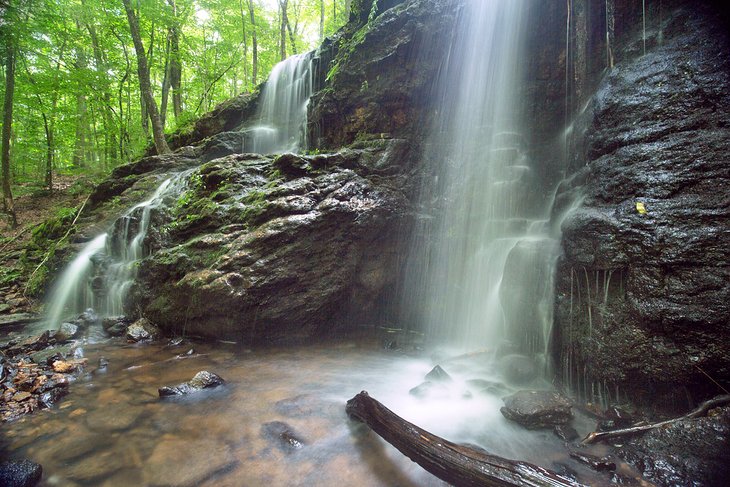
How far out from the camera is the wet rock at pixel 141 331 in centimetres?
618

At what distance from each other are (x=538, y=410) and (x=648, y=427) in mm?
916

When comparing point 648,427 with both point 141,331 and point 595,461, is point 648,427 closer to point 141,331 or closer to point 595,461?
point 595,461

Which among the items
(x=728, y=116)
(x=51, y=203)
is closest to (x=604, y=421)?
(x=728, y=116)

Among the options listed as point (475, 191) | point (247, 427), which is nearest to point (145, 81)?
point (475, 191)

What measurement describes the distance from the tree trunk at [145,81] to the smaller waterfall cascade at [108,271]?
4290 millimetres

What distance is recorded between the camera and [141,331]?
20.6 ft

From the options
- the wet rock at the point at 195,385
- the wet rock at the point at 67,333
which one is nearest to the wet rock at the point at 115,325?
the wet rock at the point at 67,333

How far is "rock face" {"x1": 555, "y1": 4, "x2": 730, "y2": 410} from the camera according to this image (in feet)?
10.7

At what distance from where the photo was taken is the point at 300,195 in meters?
6.71

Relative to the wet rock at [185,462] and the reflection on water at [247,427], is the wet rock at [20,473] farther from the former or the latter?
the wet rock at [185,462]

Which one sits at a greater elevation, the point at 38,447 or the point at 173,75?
the point at 173,75

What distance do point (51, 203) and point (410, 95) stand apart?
15.4 m

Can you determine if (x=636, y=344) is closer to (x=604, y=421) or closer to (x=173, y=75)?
(x=604, y=421)

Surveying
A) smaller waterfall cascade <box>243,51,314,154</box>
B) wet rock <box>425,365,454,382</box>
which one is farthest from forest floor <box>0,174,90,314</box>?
wet rock <box>425,365,454,382</box>
